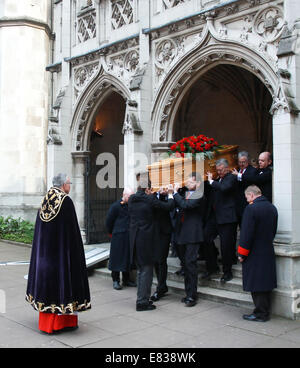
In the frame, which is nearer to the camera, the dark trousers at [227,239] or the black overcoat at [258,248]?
the black overcoat at [258,248]

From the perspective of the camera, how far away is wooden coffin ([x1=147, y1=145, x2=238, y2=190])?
6.86 metres

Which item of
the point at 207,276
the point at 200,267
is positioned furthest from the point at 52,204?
the point at 200,267

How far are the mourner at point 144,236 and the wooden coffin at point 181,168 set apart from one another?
0.69 m

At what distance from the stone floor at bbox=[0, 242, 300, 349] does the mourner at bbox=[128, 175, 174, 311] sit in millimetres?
279

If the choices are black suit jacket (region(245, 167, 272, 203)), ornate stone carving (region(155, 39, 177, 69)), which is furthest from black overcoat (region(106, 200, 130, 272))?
ornate stone carving (region(155, 39, 177, 69))

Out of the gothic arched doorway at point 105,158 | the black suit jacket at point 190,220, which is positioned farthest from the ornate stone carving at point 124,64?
the black suit jacket at point 190,220

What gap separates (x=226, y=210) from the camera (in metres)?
6.57

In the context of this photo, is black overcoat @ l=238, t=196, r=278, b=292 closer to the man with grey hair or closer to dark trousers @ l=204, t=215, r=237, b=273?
dark trousers @ l=204, t=215, r=237, b=273

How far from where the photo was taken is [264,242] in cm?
558

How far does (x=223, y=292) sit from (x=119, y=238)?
202 cm

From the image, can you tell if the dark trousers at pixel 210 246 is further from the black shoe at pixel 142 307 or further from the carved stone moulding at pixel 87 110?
the carved stone moulding at pixel 87 110

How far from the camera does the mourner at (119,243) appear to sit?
7.52m
